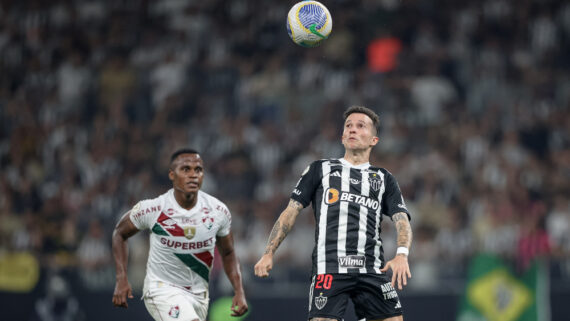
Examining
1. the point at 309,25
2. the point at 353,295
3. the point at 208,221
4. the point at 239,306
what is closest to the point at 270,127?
the point at 309,25

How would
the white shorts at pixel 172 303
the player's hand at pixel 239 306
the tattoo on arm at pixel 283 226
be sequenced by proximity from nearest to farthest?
1. the tattoo on arm at pixel 283 226
2. the white shorts at pixel 172 303
3. the player's hand at pixel 239 306

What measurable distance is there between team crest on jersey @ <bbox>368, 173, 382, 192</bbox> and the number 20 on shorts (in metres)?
0.83

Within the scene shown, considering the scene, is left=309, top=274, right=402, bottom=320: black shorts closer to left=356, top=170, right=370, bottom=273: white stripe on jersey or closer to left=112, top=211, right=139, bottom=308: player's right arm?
left=356, top=170, right=370, bottom=273: white stripe on jersey

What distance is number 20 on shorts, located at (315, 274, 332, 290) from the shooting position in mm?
6504

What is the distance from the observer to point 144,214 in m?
7.34

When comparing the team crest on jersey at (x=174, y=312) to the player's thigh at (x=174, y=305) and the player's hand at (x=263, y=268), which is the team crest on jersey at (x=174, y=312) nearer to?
the player's thigh at (x=174, y=305)

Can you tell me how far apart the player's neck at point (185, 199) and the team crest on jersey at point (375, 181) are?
164cm

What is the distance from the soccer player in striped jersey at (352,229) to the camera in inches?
256

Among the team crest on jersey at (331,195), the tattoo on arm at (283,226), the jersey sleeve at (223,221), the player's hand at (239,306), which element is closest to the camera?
the tattoo on arm at (283,226)

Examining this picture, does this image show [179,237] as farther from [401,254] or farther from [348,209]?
[401,254]

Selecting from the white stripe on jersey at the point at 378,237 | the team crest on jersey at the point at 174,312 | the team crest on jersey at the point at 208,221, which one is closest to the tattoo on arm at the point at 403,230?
the white stripe on jersey at the point at 378,237

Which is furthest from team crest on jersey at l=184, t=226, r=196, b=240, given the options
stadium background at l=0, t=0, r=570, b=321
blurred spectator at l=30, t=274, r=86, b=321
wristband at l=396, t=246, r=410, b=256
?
blurred spectator at l=30, t=274, r=86, b=321

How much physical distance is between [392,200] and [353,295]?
2.73 ft

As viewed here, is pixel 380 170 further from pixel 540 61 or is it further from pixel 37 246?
pixel 540 61
